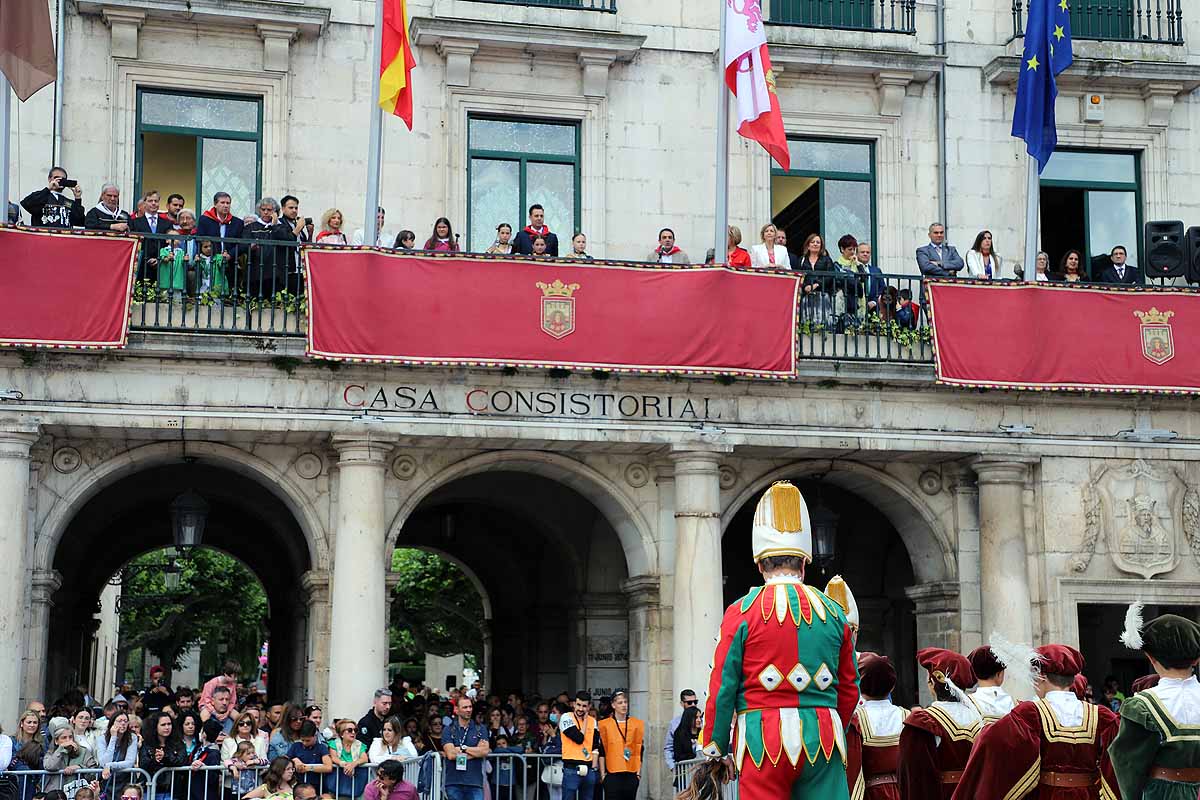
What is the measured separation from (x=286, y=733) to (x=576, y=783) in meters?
3.31

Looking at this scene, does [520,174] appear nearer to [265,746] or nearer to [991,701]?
[265,746]

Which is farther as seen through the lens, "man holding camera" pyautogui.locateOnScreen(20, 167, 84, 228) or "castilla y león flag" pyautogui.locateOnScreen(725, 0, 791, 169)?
"castilla y león flag" pyautogui.locateOnScreen(725, 0, 791, 169)

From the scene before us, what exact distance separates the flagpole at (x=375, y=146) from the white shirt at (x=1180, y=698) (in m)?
14.1

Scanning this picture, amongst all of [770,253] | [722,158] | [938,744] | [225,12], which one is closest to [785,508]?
[938,744]

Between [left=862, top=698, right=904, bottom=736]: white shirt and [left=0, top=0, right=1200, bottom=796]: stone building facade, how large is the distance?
30.2 feet

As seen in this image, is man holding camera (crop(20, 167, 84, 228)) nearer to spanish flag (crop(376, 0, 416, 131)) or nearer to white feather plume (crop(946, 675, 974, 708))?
spanish flag (crop(376, 0, 416, 131))

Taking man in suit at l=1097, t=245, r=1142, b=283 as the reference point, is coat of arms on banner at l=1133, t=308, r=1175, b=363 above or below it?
below

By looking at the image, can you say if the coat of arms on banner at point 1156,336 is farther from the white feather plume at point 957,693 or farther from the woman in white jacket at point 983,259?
the white feather plume at point 957,693

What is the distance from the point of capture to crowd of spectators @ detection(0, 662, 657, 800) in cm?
1691

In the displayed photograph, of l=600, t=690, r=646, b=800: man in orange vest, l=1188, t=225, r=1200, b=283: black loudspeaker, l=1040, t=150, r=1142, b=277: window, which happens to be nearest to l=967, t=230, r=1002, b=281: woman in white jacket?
l=1188, t=225, r=1200, b=283: black loudspeaker

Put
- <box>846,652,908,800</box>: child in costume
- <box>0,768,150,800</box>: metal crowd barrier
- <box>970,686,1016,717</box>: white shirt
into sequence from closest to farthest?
<box>970,686,1016,717</box>: white shirt
<box>846,652,908,800</box>: child in costume
<box>0,768,150,800</box>: metal crowd barrier

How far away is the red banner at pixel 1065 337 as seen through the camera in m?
21.5

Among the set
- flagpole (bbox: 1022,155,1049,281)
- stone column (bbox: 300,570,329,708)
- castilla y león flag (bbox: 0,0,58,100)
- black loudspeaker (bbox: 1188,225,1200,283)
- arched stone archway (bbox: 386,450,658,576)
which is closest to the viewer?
castilla y león flag (bbox: 0,0,58,100)

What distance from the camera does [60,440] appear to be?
2088 centimetres
